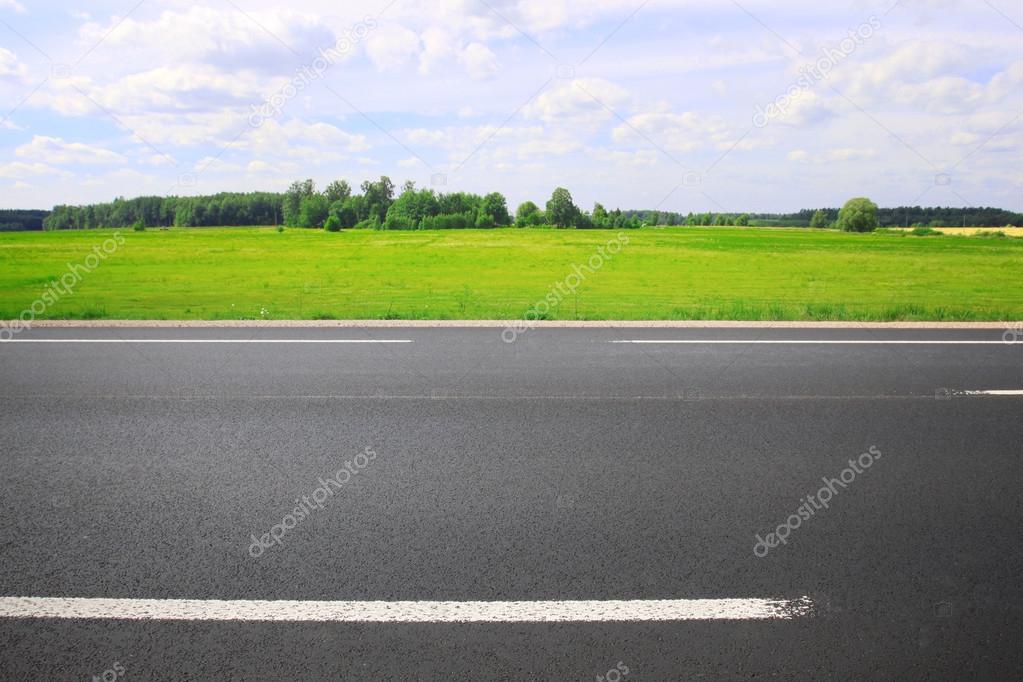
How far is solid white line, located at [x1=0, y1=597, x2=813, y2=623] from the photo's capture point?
3.29 metres

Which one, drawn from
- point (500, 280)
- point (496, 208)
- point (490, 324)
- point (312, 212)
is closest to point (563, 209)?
point (496, 208)

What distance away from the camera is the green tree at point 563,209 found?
4087 inches

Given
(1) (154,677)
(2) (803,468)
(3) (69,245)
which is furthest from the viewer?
(3) (69,245)

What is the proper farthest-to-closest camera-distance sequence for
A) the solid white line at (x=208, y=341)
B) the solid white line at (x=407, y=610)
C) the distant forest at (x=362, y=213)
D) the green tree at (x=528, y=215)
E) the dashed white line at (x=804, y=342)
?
the green tree at (x=528, y=215)
the distant forest at (x=362, y=213)
the dashed white line at (x=804, y=342)
the solid white line at (x=208, y=341)
the solid white line at (x=407, y=610)

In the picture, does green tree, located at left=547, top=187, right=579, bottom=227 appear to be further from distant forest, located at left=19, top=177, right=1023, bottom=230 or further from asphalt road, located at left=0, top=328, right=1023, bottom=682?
asphalt road, located at left=0, top=328, right=1023, bottom=682

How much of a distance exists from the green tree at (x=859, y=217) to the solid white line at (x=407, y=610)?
114 meters

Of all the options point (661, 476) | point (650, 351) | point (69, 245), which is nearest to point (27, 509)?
point (661, 476)

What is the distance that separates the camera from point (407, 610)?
3342 mm

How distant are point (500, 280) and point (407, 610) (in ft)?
96.5

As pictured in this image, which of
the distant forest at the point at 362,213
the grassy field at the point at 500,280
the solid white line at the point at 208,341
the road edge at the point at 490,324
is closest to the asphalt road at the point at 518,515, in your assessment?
the solid white line at the point at 208,341

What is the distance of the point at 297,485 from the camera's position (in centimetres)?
487

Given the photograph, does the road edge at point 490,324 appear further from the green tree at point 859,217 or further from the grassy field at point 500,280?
the green tree at point 859,217

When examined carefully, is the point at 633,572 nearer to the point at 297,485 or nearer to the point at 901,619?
the point at 901,619

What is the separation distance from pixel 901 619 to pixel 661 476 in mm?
1907
